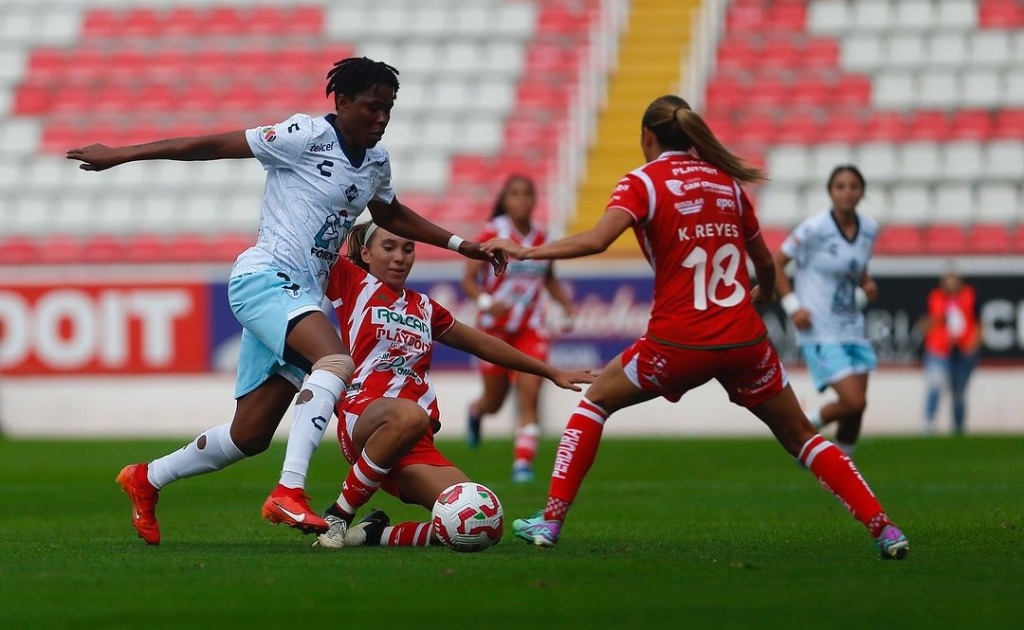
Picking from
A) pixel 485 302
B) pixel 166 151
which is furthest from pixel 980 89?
pixel 166 151

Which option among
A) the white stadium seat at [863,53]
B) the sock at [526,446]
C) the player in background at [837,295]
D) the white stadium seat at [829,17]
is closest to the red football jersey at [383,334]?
the sock at [526,446]

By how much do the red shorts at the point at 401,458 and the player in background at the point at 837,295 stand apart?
516 centimetres

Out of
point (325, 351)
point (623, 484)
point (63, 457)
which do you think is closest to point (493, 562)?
point (325, 351)

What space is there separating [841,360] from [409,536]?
576 centimetres

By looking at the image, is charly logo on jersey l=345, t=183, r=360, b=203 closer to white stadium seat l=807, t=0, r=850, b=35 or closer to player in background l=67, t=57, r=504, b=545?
player in background l=67, t=57, r=504, b=545

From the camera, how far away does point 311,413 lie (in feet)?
23.3

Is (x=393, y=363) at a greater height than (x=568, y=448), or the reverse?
(x=393, y=363)

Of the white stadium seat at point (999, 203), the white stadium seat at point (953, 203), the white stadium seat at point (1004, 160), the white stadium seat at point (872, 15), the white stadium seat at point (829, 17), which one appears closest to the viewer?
the white stadium seat at point (999, 203)

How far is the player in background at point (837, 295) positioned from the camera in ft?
41.0

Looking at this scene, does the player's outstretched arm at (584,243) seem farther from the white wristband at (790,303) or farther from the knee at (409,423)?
the white wristband at (790,303)

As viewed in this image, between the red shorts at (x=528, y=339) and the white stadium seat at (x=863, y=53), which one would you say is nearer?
the red shorts at (x=528, y=339)

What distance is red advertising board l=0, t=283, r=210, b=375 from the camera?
21188 millimetres

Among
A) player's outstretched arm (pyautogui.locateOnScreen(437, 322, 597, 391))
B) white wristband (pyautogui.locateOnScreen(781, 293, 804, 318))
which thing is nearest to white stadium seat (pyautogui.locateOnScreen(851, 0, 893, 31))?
white wristband (pyautogui.locateOnScreen(781, 293, 804, 318))

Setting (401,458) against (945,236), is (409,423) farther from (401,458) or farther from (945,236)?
(945,236)
